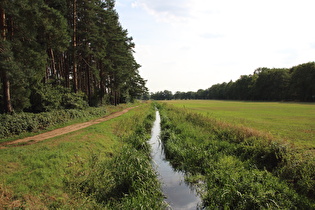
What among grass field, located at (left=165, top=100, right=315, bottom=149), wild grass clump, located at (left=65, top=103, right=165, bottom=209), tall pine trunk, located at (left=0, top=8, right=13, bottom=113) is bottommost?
wild grass clump, located at (left=65, top=103, right=165, bottom=209)

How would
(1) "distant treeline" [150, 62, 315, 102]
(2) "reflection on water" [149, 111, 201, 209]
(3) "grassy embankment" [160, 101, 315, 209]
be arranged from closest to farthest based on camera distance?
(3) "grassy embankment" [160, 101, 315, 209], (2) "reflection on water" [149, 111, 201, 209], (1) "distant treeline" [150, 62, 315, 102]

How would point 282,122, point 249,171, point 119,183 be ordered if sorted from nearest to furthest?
point 119,183 < point 249,171 < point 282,122

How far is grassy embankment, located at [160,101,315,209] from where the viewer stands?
567 centimetres

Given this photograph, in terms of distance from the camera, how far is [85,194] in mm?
5883

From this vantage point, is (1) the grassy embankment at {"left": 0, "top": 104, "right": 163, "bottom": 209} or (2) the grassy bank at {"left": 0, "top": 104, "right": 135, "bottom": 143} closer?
(1) the grassy embankment at {"left": 0, "top": 104, "right": 163, "bottom": 209}

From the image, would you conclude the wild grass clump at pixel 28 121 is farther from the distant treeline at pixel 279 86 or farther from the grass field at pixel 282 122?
the distant treeline at pixel 279 86

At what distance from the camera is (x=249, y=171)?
7.47 m

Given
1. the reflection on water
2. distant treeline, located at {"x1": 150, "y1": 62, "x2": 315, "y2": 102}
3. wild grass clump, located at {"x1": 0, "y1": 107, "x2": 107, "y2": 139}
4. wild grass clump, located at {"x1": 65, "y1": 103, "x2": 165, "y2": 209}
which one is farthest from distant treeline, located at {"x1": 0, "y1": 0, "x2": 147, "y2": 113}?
distant treeline, located at {"x1": 150, "y1": 62, "x2": 315, "y2": 102}

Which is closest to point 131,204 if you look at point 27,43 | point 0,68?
point 0,68

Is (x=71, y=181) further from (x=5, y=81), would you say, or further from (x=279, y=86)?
(x=279, y=86)

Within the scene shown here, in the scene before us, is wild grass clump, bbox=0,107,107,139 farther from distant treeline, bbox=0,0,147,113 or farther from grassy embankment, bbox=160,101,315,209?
grassy embankment, bbox=160,101,315,209

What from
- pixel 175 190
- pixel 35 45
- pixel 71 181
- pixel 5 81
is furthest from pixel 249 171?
pixel 35 45

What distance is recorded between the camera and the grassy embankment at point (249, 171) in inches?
223

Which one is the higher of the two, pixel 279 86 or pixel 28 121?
pixel 279 86
